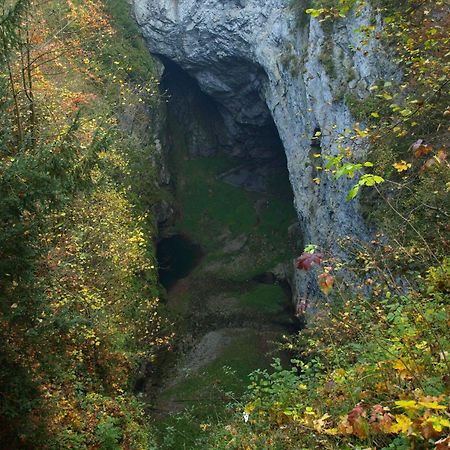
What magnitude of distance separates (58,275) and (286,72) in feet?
51.7

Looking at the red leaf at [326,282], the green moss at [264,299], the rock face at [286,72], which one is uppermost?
the rock face at [286,72]

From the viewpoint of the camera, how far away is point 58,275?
965cm

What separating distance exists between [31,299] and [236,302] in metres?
19.0

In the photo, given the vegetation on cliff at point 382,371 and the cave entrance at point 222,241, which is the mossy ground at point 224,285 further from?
the vegetation on cliff at point 382,371

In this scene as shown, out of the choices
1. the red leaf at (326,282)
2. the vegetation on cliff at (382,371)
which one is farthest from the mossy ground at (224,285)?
the red leaf at (326,282)

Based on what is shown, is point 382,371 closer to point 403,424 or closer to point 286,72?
point 403,424

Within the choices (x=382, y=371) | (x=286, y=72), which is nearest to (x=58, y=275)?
(x=382, y=371)

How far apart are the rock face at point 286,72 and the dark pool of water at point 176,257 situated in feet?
25.7

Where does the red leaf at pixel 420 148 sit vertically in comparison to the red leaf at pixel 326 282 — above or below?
above

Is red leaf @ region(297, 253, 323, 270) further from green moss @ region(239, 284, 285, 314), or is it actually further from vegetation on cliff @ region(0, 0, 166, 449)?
green moss @ region(239, 284, 285, 314)

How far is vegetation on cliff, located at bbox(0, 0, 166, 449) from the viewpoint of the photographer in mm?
6738

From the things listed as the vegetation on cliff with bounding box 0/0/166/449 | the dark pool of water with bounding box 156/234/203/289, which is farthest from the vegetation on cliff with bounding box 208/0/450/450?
the dark pool of water with bounding box 156/234/203/289

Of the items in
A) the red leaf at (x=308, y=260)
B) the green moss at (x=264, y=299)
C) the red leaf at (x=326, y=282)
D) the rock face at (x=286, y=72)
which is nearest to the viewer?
the red leaf at (x=308, y=260)

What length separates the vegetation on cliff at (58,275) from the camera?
6.74m
